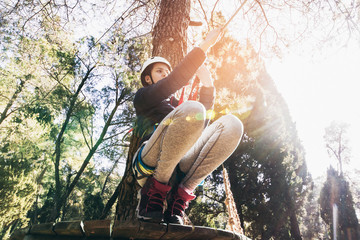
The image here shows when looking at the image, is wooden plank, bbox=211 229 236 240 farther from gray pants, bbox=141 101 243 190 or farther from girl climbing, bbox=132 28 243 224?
gray pants, bbox=141 101 243 190

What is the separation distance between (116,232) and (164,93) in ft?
3.39

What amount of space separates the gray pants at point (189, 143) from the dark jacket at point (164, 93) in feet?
1.06

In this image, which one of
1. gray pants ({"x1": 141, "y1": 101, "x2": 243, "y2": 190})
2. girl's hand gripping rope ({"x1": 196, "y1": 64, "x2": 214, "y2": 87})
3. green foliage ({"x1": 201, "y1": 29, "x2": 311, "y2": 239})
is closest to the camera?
gray pants ({"x1": 141, "y1": 101, "x2": 243, "y2": 190})

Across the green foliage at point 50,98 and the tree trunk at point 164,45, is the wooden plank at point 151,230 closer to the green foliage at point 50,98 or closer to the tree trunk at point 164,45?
the tree trunk at point 164,45

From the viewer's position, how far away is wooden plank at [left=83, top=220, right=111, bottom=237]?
3.20 feet

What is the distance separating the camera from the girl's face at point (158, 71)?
2.04 metres

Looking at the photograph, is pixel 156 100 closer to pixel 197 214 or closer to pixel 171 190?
pixel 171 190

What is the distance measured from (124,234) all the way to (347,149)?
28.2 metres

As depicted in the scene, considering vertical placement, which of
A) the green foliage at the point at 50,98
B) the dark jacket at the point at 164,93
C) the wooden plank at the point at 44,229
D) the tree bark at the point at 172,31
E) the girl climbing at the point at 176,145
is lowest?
the wooden plank at the point at 44,229

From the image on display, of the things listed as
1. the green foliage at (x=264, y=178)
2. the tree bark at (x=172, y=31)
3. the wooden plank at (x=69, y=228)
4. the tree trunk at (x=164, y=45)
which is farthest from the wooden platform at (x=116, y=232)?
the green foliage at (x=264, y=178)

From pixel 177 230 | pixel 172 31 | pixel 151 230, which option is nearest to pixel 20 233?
pixel 151 230

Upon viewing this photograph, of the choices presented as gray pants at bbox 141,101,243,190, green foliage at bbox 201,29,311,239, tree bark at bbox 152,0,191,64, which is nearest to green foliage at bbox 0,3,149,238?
tree bark at bbox 152,0,191,64

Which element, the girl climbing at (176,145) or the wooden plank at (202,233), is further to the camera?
the girl climbing at (176,145)

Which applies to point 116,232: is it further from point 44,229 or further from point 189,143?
point 189,143
